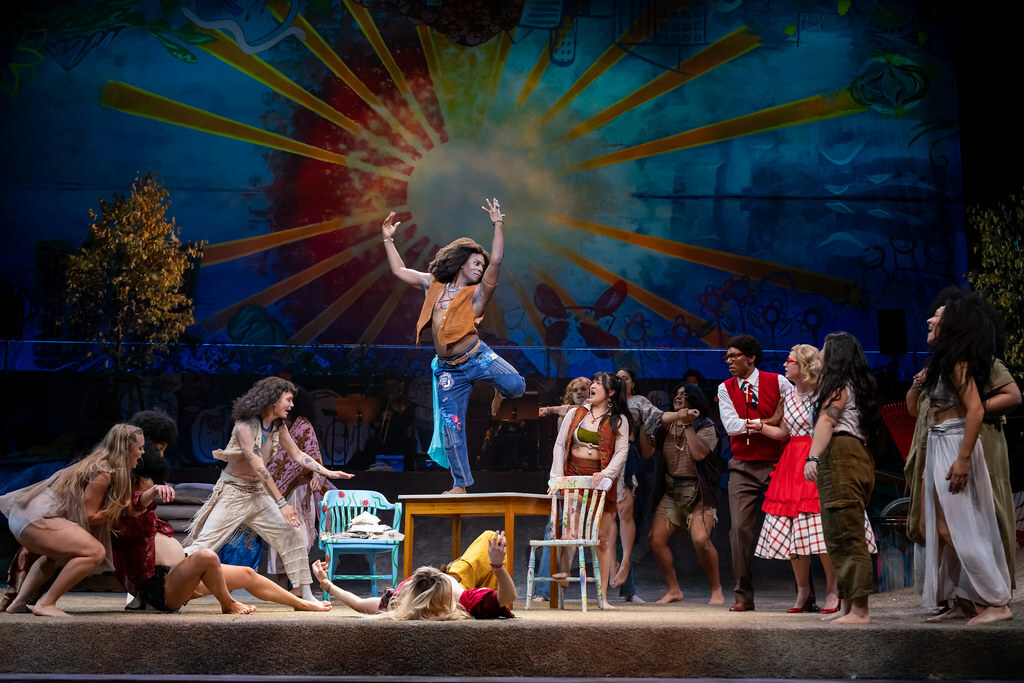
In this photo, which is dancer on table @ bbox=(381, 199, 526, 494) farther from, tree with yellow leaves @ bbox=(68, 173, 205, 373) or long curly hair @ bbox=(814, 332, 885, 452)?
tree with yellow leaves @ bbox=(68, 173, 205, 373)

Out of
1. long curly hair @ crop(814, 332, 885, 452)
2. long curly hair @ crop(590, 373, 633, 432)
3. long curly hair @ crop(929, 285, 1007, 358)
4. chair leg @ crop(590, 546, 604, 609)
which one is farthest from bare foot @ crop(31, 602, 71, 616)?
long curly hair @ crop(929, 285, 1007, 358)

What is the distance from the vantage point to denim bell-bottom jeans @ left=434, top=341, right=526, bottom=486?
15.9 ft

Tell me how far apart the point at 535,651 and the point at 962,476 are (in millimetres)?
1795

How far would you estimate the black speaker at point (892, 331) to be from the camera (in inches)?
396

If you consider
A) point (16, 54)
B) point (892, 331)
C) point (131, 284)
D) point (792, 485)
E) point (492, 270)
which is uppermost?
point (16, 54)

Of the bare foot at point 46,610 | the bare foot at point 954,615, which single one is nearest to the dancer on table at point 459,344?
the bare foot at point 46,610

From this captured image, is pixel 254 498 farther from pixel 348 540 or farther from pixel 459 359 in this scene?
pixel 459 359

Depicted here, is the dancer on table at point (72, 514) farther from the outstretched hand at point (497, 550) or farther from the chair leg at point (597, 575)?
the chair leg at point (597, 575)

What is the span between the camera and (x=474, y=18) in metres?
11.3

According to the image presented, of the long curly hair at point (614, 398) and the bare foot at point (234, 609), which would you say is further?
the long curly hair at point (614, 398)

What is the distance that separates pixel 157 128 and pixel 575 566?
24.1ft

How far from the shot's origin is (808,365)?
445 centimetres

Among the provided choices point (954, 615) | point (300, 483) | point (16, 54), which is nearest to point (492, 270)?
point (300, 483)

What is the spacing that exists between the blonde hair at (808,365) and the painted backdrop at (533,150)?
6.26 meters
